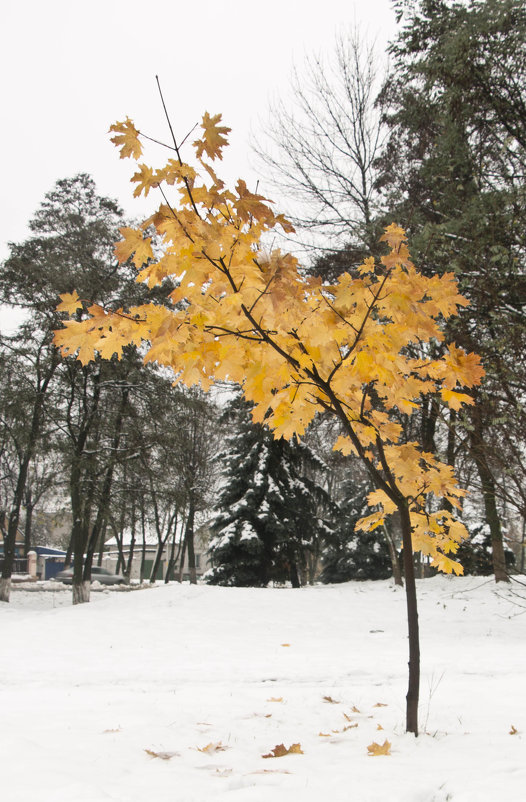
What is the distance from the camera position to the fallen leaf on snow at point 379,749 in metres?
2.87

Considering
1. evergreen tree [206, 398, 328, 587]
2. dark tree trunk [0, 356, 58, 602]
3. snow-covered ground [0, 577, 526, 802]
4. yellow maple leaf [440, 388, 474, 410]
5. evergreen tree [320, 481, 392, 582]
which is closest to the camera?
snow-covered ground [0, 577, 526, 802]

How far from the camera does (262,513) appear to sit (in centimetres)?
1811

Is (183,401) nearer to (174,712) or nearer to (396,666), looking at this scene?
(396,666)

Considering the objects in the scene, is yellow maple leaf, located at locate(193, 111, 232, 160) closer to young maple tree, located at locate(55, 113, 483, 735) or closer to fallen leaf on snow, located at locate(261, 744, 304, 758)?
young maple tree, located at locate(55, 113, 483, 735)

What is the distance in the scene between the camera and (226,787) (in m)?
2.46

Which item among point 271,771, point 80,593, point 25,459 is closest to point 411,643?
point 271,771

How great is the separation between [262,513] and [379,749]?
50.3ft

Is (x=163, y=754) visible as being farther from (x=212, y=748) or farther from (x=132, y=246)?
(x=132, y=246)

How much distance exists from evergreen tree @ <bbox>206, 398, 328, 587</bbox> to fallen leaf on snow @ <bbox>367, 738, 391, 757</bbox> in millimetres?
14815

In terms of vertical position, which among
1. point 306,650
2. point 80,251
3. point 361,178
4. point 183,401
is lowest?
point 306,650

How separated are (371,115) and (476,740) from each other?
1443 centimetres

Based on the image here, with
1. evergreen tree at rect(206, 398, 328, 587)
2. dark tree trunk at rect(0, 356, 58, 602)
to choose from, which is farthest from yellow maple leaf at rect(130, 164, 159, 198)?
evergreen tree at rect(206, 398, 328, 587)

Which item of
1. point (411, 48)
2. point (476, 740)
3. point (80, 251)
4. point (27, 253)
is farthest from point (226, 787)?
point (27, 253)

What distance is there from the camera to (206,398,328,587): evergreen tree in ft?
59.7
